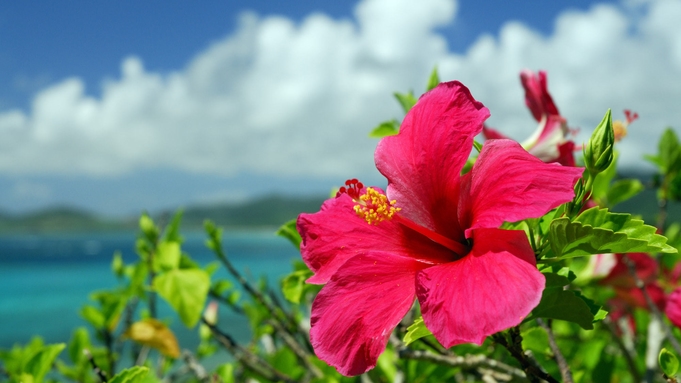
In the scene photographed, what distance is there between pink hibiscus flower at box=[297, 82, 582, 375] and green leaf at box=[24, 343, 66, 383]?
0.81 metres

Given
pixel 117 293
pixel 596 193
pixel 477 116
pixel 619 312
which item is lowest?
pixel 619 312

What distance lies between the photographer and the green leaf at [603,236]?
28.8 inches

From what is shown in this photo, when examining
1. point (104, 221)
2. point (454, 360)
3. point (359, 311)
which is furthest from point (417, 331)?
point (104, 221)

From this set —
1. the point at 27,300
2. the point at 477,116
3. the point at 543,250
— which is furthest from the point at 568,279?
the point at 27,300

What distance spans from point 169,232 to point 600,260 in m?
1.51

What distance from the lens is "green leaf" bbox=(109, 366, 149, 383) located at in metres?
1.03

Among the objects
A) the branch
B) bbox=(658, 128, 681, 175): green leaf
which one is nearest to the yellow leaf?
the branch

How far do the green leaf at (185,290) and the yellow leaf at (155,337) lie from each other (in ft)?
0.73

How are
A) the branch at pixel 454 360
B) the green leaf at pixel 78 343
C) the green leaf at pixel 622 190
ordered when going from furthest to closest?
the green leaf at pixel 78 343 < the green leaf at pixel 622 190 < the branch at pixel 454 360

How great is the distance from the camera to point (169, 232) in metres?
1.97

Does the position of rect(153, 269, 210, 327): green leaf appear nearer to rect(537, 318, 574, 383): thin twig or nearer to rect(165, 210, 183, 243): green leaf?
rect(165, 210, 183, 243): green leaf

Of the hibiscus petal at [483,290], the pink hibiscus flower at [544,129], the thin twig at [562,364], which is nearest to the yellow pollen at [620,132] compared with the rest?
the pink hibiscus flower at [544,129]

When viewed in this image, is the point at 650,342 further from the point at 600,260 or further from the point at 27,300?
the point at 27,300

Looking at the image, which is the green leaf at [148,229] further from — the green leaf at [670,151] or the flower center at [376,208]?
the green leaf at [670,151]
